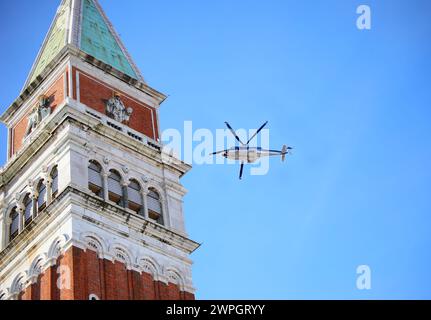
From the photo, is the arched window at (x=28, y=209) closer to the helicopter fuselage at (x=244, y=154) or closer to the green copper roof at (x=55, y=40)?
the green copper roof at (x=55, y=40)

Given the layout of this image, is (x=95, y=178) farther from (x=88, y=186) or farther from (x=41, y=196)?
(x=41, y=196)

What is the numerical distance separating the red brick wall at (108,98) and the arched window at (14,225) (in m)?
9.07

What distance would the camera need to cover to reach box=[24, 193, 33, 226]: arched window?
75.1m

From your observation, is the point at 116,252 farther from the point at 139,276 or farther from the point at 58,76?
the point at 58,76

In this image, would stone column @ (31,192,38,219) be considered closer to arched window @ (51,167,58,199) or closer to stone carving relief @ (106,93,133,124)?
arched window @ (51,167,58,199)

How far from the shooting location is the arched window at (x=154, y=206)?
76375 mm

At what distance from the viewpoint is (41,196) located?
2960 inches

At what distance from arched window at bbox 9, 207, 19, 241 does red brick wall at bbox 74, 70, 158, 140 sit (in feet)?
29.8

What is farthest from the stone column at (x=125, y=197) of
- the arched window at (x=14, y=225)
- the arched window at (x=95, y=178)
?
the arched window at (x=14, y=225)

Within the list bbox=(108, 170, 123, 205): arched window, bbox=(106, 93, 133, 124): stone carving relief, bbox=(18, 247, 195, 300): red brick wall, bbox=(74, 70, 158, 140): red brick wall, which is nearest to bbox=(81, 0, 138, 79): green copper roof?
bbox=(74, 70, 158, 140): red brick wall

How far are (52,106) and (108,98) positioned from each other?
162 inches

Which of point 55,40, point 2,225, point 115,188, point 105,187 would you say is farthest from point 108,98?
point 2,225

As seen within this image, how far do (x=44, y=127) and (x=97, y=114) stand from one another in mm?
3766

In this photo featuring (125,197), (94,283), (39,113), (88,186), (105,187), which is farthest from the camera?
(39,113)
